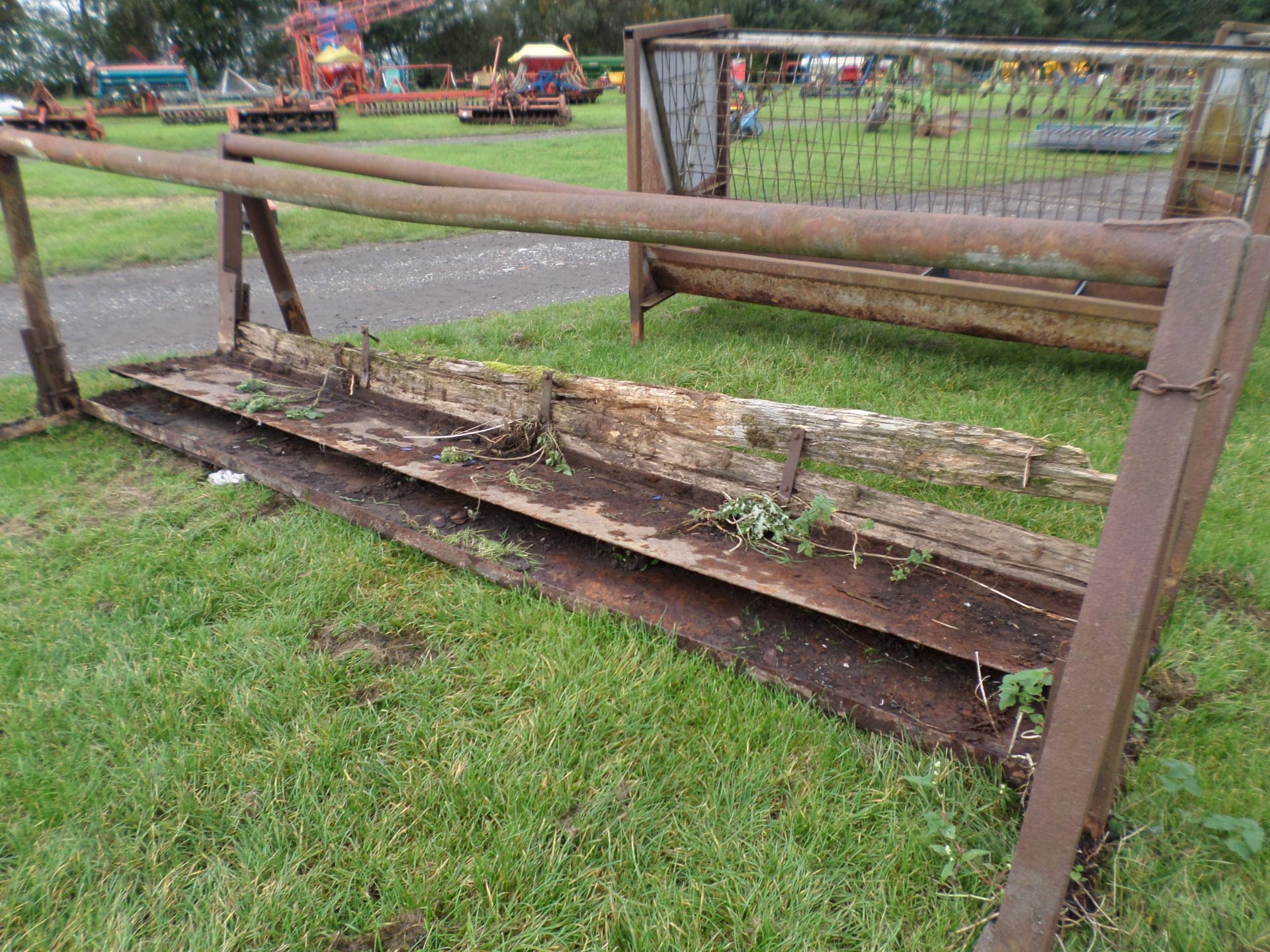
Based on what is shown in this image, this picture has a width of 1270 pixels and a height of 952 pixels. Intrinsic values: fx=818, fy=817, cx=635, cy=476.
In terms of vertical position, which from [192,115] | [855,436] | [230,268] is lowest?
[855,436]

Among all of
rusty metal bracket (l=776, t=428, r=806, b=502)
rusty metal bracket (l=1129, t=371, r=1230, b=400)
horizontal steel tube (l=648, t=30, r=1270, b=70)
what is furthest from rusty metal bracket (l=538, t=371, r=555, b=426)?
horizontal steel tube (l=648, t=30, r=1270, b=70)

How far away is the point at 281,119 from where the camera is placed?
18453 millimetres

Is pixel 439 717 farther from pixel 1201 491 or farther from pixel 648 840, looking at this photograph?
pixel 1201 491

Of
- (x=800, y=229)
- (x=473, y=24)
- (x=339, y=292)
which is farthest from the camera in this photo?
(x=473, y=24)

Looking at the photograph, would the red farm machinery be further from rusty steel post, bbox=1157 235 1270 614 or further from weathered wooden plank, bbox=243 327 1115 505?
rusty steel post, bbox=1157 235 1270 614

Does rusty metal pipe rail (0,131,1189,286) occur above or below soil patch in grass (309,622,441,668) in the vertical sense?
above

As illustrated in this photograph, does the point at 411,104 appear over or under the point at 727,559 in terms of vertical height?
over

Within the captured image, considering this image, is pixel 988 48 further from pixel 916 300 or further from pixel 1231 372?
pixel 1231 372

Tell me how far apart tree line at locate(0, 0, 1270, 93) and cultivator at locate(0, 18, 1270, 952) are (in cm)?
4030

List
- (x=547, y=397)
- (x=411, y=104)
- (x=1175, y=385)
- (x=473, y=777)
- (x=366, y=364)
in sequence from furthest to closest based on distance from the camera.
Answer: (x=411, y=104)
(x=366, y=364)
(x=547, y=397)
(x=473, y=777)
(x=1175, y=385)

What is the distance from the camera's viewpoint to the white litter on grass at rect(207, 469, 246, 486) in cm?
352

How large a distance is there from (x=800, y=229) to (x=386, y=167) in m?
2.49

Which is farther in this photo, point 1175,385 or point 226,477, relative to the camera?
point 226,477

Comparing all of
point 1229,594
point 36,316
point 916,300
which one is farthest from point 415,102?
point 1229,594
